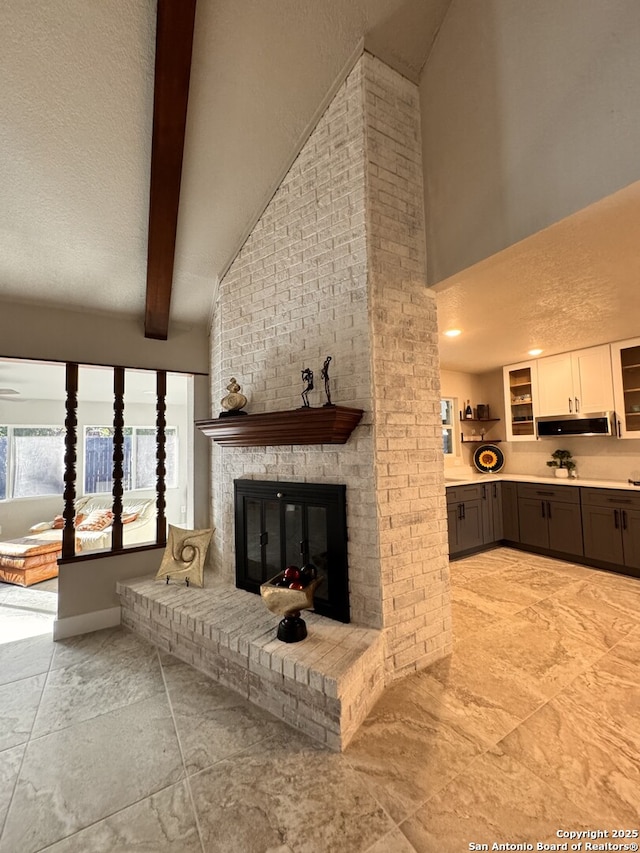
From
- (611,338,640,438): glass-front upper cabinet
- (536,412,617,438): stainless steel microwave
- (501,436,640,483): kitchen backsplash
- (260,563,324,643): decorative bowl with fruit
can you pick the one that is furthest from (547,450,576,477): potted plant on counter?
(260,563,324,643): decorative bowl with fruit

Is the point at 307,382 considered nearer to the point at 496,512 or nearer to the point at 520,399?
the point at 496,512

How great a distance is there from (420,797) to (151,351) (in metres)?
3.50

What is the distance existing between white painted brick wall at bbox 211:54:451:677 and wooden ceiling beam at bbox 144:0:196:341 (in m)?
0.79

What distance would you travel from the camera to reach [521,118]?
1.95 meters

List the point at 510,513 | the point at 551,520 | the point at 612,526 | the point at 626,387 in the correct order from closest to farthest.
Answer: the point at 612,526 → the point at 626,387 → the point at 551,520 → the point at 510,513

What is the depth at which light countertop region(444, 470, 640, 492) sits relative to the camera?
395 centimetres

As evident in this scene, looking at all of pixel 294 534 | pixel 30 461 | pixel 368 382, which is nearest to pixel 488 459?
pixel 294 534

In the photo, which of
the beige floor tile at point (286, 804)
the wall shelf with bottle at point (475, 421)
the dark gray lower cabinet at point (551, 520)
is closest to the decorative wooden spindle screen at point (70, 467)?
the beige floor tile at point (286, 804)

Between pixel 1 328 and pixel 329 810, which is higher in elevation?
pixel 1 328

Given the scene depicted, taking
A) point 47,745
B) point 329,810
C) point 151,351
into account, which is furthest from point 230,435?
point 329,810

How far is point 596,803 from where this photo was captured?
1.41 meters

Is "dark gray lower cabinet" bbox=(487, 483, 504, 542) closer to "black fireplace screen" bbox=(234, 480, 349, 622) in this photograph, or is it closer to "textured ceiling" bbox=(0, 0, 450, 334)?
"black fireplace screen" bbox=(234, 480, 349, 622)

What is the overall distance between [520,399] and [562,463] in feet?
3.11

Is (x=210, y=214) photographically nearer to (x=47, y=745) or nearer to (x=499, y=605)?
(x=47, y=745)
